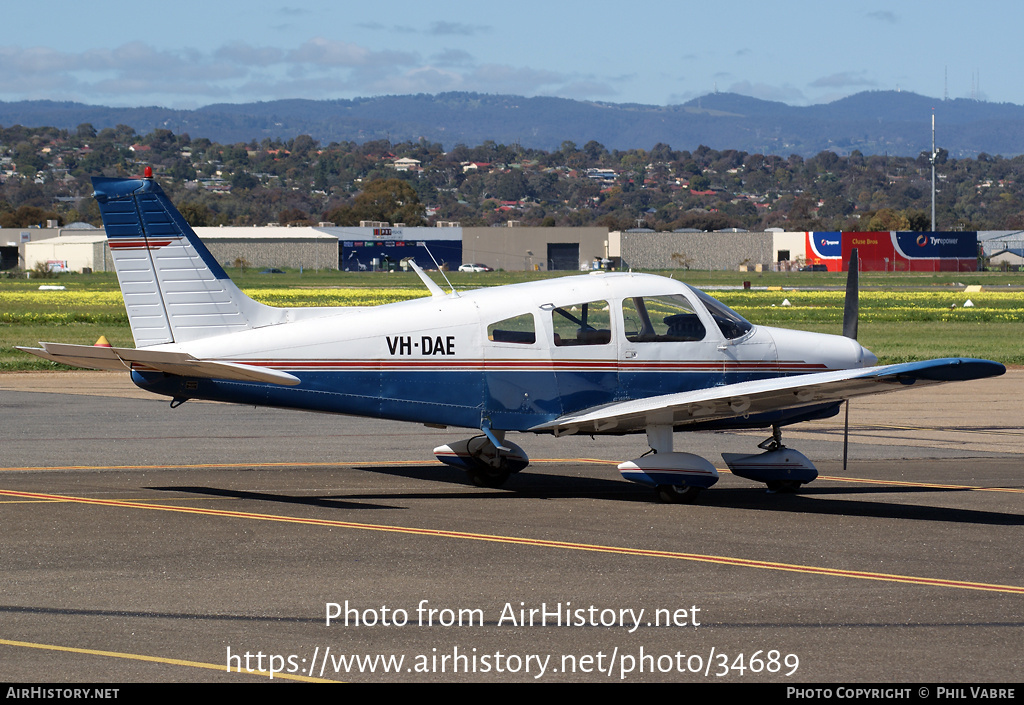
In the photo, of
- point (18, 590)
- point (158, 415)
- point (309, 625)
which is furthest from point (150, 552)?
point (158, 415)

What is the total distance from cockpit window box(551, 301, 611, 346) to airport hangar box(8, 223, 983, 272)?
12135 cm

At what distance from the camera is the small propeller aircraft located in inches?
489

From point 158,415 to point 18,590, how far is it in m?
11.3

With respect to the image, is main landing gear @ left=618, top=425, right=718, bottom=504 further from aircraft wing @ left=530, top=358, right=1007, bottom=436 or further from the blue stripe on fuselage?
the blue stripe on fuselage

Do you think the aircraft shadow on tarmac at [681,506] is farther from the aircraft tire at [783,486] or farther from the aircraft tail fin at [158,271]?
the aircraft tail fin at [158,271]

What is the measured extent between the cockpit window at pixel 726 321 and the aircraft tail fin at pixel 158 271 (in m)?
5.19

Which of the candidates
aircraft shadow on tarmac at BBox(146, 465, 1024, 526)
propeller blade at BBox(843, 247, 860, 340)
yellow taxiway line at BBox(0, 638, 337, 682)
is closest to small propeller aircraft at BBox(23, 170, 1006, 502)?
aircraft shadow on tarmac at BBox(146, 465, 1024, 526)

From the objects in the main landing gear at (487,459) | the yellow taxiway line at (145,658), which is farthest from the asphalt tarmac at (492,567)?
the main landing gear at (487,459)

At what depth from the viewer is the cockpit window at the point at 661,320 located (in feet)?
42.0

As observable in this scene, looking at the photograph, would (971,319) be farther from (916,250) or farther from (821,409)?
(916,250)

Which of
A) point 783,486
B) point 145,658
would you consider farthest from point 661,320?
point 145,658

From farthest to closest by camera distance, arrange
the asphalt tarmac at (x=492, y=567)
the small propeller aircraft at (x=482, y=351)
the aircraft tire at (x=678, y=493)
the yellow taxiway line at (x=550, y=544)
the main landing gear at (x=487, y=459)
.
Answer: the main landing gear at (x=487, y=459), the small propeller aircraft at (x=482, y=351), the aircraft tire at (x=678, y=493), the yellow taxiway line at (x=550, y=544), the asphalt tarmac at (x=492, y=567)

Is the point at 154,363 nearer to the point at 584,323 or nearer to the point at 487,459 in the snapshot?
the point at 487,459

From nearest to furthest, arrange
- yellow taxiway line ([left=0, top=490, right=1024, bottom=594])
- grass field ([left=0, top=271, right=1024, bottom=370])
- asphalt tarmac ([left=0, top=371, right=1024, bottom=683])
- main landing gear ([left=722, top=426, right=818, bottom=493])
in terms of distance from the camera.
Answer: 1. asphalt tarmac ([left=0, top=371, right=1024, bottom=683])
2. yellow taxiway line ([left=0, top=490, right=1024, bottom=594])
3. main landing gear ([left=722, top=426, right=818, bottom=493])
4. grass field ([left=0, top=271, right=1024, bottom=370])
